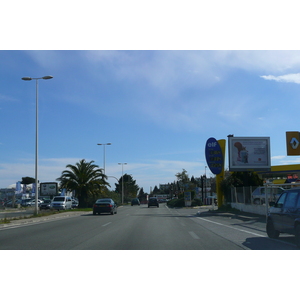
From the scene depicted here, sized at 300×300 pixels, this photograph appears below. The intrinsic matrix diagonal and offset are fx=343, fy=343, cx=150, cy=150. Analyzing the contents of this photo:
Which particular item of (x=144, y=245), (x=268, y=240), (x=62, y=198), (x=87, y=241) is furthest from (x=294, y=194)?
(x=62, y=198)

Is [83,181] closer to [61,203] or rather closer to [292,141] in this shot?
[61,203]

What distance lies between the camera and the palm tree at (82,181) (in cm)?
4644

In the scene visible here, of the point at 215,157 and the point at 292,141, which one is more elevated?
the point at 292,141

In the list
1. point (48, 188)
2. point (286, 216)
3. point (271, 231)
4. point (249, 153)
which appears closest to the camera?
point (286, 216)

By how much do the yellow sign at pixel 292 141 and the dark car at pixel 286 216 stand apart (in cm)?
1538

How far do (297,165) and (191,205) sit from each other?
1839cm

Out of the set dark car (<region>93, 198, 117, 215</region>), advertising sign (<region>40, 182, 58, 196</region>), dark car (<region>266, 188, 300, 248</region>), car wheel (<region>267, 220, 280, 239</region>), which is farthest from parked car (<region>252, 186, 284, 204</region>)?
advertising sign (<region>40, 182, 58, 196</region>)

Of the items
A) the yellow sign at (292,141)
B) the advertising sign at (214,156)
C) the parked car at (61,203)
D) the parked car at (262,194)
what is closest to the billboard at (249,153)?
the advertising sign at (214,156)

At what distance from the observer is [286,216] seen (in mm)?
10641

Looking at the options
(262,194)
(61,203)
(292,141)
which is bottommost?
(61,203)

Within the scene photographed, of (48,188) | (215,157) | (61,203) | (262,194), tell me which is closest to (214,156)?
(215,157)

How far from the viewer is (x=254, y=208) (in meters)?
27.3

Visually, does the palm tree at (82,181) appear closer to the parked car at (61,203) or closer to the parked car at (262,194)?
the parked car at (61,203)

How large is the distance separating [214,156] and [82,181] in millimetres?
18769
